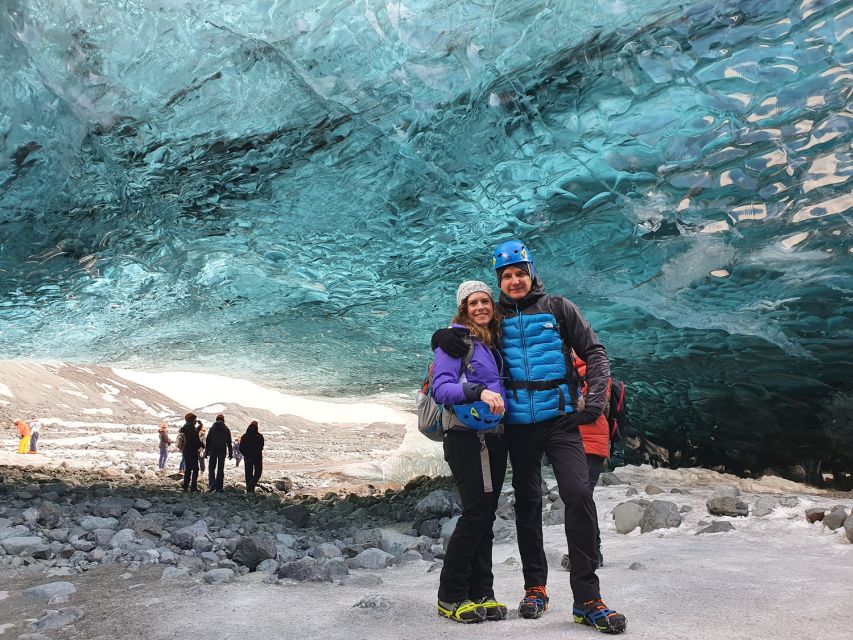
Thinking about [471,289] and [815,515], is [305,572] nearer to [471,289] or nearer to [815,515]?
[471,289]

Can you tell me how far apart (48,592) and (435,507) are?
4.64m

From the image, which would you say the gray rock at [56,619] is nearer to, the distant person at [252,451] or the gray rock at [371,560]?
the gray rock at [371,560]

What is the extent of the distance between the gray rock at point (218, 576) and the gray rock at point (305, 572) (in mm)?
349

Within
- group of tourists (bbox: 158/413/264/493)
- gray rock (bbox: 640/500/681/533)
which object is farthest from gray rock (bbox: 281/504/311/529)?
gray rock (bbox: 640/500/681/533)

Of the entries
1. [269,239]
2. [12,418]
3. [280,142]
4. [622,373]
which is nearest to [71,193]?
[269,239]

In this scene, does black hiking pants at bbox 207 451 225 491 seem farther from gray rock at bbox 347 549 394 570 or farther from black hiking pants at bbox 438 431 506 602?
black hiking pants at bbox 438 431 506 602

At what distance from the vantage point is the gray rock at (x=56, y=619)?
325 centimetres

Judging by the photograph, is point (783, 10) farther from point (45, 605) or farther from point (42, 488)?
point (42, 488)

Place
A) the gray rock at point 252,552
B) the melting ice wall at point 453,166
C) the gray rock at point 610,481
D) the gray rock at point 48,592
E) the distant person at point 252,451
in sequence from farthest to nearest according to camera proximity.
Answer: the distant person at point 252,451 < the gray rock at point 610,481 < the gray rock at point 252,552 < the melting ice wall at point 453,166 < the gray rock at point 48,592

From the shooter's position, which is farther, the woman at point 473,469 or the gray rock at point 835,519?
the gray rock at point 835,519

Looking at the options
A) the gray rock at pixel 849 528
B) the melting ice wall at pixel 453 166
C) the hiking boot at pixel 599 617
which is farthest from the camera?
the gray rock at pixel 849 528

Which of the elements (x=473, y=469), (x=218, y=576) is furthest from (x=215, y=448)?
(x=473, y=469)

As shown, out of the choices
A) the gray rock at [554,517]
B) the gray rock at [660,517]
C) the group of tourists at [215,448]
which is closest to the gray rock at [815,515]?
the gray rock at [660,517]

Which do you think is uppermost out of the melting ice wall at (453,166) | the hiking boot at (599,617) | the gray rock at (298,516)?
the melting ice wall at (453,166)
